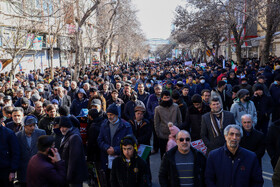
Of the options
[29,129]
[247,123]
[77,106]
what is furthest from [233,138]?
[77,106]

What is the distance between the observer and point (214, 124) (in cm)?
472

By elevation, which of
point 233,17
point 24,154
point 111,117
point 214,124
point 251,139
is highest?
point 233,17

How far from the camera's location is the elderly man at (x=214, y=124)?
4656 millimetres

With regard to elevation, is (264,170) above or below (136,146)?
below

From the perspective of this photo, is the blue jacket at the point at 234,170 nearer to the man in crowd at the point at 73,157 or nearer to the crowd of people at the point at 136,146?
the crowd of people at the point at 136,146

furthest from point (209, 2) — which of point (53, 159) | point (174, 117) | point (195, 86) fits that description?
point (53, 159)

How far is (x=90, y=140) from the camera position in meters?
5.18

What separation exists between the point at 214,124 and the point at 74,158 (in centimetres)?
220

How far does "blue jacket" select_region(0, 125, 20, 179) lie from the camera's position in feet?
14.5

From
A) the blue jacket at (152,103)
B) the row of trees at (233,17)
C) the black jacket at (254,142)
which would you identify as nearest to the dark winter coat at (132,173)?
the black jacket at (254,142)

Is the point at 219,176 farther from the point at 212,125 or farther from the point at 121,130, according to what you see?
the point at 121,130

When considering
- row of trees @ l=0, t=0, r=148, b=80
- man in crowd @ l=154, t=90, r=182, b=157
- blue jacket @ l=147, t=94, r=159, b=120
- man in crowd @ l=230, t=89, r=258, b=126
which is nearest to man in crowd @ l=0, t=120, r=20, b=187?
man in crowd @ l=154, t=90, r=182, b=157

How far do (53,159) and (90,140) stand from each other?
1593mm

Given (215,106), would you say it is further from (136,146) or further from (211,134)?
(136,146)
